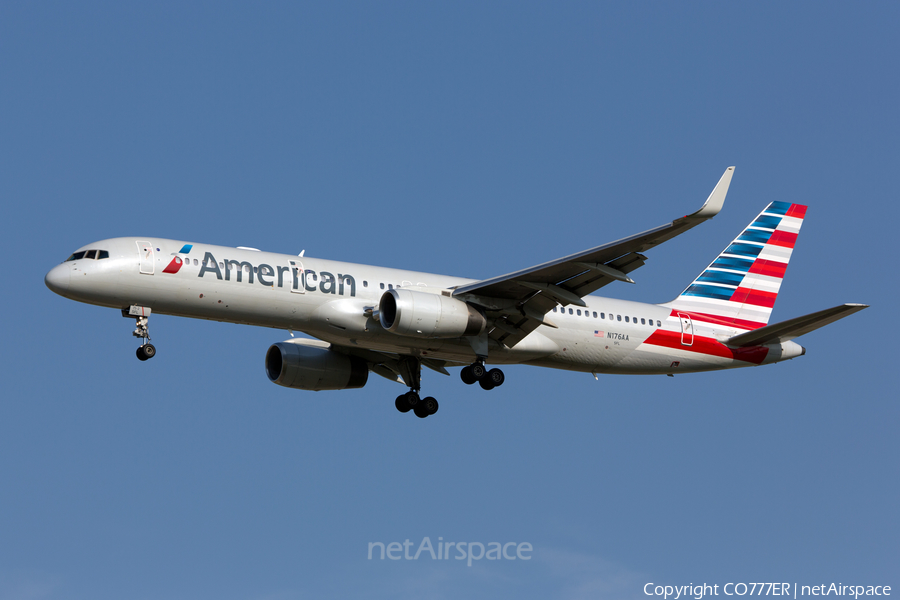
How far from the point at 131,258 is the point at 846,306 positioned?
21.2 metres

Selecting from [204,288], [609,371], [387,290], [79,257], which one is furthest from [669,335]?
[79,257]

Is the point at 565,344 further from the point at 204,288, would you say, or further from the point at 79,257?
the point at 79,257

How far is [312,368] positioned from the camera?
37500 mm

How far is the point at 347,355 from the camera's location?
125 feet

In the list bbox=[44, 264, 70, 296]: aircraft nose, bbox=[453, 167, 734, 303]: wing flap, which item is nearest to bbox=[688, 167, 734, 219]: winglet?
bbox=[453, 167, 734, 303]: wing flap

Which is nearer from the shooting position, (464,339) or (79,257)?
(79,257)

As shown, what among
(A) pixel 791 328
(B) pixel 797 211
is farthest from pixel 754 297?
(B) pixel 797 211

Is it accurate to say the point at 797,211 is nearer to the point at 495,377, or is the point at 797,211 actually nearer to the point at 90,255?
the point at 495,377

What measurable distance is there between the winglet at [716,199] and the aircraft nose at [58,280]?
1778 centimetres

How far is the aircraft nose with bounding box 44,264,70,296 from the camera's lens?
99.1ft

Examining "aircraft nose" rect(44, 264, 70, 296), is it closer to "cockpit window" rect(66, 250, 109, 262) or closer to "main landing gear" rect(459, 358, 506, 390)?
"cockpit window" rect(66, 250, 109, 262)

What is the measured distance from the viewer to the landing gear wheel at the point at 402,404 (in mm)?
36812

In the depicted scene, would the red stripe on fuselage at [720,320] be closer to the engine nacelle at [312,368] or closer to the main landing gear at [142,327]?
the engine nacelle at [312,368]

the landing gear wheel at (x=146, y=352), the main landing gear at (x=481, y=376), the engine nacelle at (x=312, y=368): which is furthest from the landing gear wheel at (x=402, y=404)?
the landing gear wheel at (x=146, y=352)
